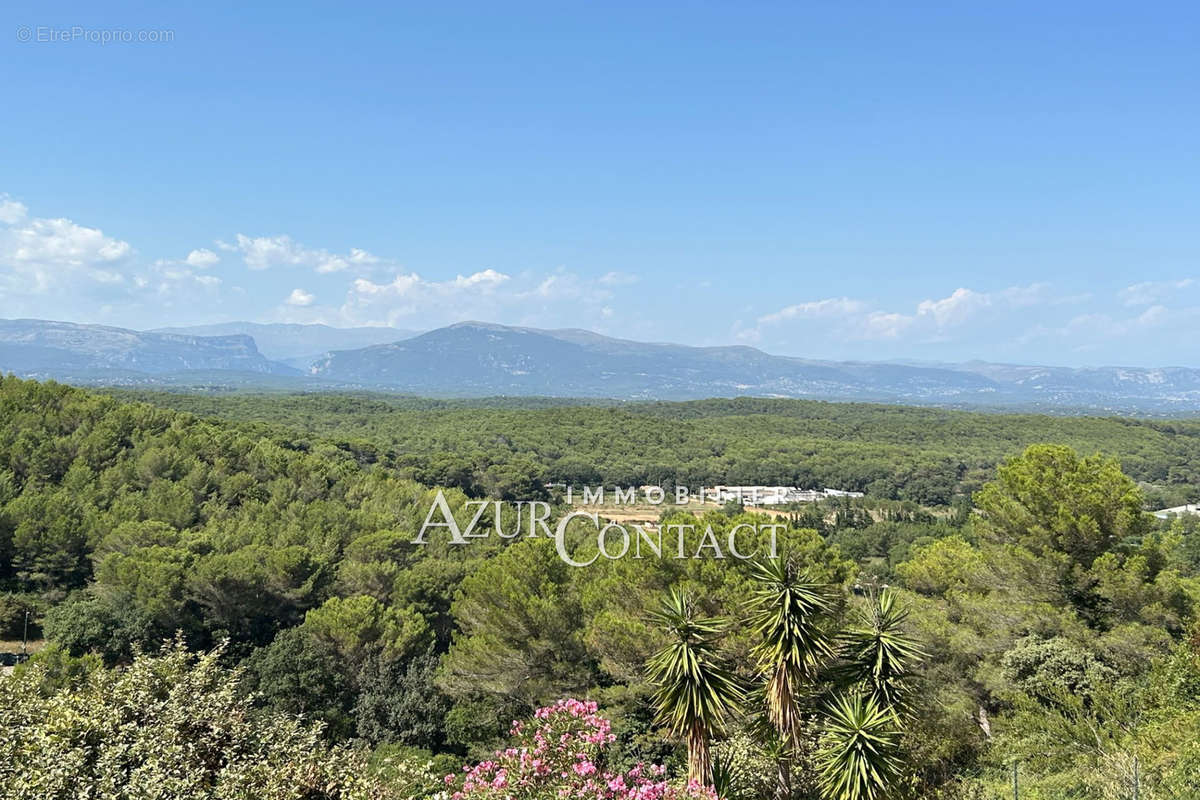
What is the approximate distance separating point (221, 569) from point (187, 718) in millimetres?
17105

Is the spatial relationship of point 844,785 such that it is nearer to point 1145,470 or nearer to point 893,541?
point 893,541

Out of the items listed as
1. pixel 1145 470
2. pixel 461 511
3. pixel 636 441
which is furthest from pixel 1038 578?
pixel 1145 470

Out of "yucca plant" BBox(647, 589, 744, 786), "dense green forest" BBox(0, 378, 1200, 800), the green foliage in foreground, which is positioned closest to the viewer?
A: the green foliage in foreground

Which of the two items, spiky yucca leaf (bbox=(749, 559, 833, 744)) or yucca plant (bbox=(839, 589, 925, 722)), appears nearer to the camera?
spiky yucca leaf (bbox=(749, 559, 833, 744))

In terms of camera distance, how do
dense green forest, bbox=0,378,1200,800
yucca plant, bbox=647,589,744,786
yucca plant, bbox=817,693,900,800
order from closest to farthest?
dense green forest, bbox=0,378,1200,800
yucca plant, bbox=817,693,900,800
yucca plant, bbox=647,589,744,786

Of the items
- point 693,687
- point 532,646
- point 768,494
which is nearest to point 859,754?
point 693,687

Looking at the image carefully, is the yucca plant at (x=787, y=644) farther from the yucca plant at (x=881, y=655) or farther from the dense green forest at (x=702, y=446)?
the dense green forest at (x=702, y=446)

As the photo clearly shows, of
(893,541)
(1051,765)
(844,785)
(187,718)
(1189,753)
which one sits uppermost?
(187,718)

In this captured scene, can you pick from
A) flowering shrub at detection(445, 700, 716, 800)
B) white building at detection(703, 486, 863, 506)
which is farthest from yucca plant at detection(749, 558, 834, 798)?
white building at detection(703, 486, 863, 506)

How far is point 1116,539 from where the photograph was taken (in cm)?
1556

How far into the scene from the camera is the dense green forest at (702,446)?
6394 cm

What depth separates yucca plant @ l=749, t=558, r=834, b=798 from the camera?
9781mm

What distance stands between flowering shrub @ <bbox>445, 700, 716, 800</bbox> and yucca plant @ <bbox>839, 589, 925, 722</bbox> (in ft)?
12.0

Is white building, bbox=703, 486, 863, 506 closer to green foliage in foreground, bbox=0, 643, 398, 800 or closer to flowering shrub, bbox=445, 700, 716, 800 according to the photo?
flowering shrub, bbox=445, 700, 716, 800
